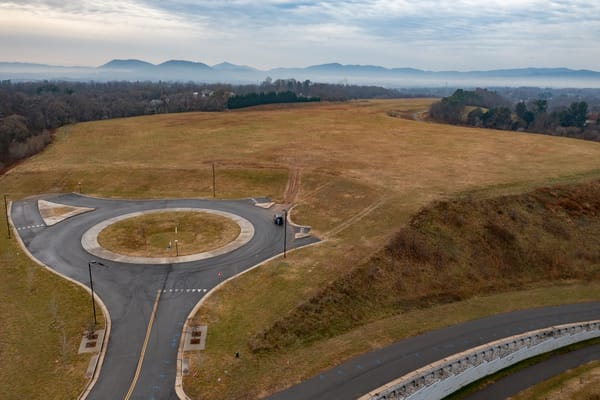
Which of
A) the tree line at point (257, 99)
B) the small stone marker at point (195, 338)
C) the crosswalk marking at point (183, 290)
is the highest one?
the tree line at point (257, 99)

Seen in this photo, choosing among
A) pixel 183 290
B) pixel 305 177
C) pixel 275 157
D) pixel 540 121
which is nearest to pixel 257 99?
pixel 275 157

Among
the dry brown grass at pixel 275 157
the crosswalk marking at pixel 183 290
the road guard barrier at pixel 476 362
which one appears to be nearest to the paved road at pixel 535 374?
the road guard barrier at pixel 476 362

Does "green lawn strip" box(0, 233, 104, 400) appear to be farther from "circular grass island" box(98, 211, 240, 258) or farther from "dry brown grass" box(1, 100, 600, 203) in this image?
"dry brown grass" box(1, 100, 600, 203)

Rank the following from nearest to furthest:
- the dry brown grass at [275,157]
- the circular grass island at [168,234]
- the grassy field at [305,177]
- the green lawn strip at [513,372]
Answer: the green lawn strip at [513,372]
the grassy field at [305,177]
the circular grass island at [168,234]
the dry brown grass at [275,157]

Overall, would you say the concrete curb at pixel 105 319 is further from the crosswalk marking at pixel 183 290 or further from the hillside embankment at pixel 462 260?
the hillside embankment at pixel 462 260

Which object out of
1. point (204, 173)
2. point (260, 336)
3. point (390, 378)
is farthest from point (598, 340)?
point (204, 173)

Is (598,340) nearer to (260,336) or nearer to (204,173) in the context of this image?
(260,336)
